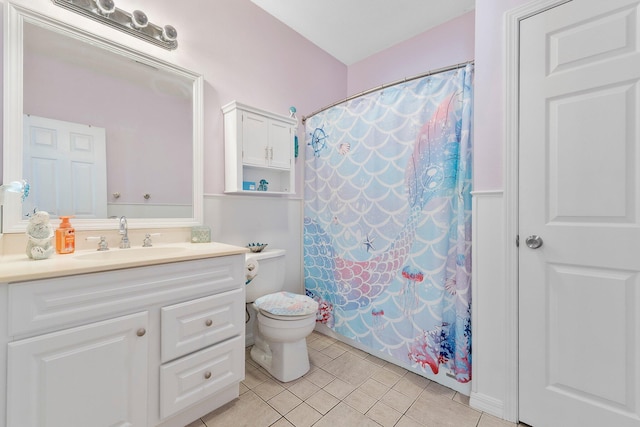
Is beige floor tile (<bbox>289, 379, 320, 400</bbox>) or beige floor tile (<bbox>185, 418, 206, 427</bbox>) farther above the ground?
beige floor tile (<bbox>185, 418, 206, 427</bbox>)

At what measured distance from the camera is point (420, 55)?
7.75ft

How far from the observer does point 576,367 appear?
3.96ft

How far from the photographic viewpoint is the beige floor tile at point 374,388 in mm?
1569

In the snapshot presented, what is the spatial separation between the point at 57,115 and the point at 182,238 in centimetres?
88

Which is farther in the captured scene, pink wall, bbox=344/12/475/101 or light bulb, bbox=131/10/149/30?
pink wall, bbox=344/12/475/101

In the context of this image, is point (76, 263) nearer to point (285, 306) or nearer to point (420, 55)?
point (285, 306)

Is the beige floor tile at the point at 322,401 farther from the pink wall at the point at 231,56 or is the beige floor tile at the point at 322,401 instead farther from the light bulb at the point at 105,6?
the light bulb at the point at 105,6

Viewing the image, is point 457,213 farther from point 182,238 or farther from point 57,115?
point 57,115

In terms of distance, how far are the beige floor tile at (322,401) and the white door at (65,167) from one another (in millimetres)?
1551

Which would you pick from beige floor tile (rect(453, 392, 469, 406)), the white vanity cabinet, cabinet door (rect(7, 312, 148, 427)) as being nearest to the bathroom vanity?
cabinet door (rect(7, 312, 148, 427))

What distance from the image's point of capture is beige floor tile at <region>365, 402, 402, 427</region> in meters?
1.36

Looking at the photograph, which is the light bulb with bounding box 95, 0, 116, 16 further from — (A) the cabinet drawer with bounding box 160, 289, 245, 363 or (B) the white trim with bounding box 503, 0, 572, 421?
(B) the white trim with bounding box 503, 0, 572, 421

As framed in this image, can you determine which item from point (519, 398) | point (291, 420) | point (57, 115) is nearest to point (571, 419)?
point (519, 398)

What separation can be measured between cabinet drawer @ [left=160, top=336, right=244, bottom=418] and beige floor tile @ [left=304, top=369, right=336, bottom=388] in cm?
48
